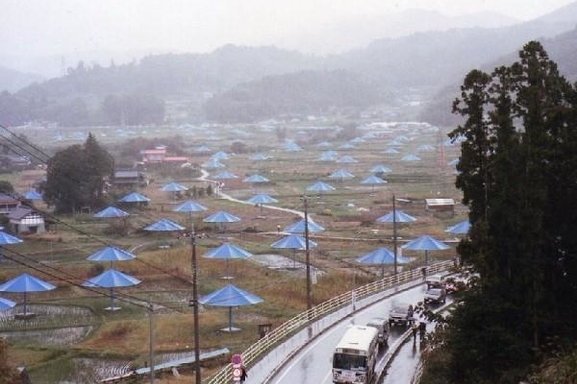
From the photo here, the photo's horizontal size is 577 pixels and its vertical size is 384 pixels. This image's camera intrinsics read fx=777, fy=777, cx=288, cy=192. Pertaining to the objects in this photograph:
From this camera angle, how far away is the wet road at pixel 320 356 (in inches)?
826

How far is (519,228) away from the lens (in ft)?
56.4

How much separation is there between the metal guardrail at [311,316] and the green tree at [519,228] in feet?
20.2

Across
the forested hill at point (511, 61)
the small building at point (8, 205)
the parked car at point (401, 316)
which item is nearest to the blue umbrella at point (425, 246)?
the parked car at point (401, 316)

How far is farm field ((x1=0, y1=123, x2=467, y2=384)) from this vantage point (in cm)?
2634

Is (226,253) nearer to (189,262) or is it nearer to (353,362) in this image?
(189,262)

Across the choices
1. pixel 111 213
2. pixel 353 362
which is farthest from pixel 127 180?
pixel 353 362

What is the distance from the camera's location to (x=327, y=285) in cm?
3459

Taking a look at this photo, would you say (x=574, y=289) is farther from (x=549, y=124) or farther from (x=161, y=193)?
(x=161, y=193)

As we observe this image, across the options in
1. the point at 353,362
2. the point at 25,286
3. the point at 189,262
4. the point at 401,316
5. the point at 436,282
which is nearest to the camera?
the point at 353,362

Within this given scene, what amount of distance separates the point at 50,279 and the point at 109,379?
1406cm

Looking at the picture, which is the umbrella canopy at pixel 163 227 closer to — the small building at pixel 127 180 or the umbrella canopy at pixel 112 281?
the umbrella canopy at pixel 112 281

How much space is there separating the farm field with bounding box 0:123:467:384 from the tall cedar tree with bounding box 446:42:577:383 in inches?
370

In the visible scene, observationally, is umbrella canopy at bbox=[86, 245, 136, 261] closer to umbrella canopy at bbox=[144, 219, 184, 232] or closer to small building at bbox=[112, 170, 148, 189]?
umbrella canopy at bbox=[144, 219, 184, 232]

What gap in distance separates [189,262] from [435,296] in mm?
14489
